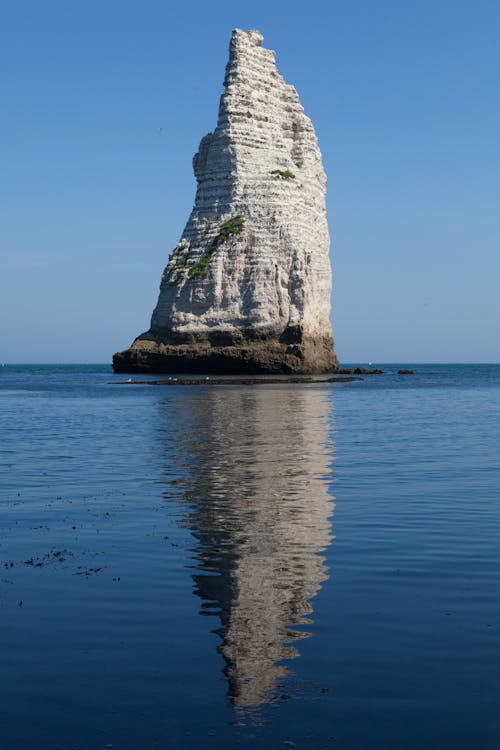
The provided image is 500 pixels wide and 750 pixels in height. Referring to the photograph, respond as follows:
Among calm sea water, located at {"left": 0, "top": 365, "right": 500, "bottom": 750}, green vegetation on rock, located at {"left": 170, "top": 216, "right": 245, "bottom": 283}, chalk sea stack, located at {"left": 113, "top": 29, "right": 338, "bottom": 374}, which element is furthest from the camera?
green vegetation on rock, located at {"left": 170, "top": 216, "right": 245, "bottom": 283}

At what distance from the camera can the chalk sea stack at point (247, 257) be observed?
10188cm

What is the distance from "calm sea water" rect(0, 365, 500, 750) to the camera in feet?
21.6

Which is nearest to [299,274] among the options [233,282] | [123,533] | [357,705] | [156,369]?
[233,282]

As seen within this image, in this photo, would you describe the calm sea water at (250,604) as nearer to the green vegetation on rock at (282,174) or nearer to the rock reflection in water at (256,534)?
the rock reflection in water at (256,534)

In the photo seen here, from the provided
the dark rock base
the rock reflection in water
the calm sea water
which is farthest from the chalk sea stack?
the calm sea water

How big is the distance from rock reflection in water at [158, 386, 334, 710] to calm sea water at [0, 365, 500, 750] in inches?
1.8

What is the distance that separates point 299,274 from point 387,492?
87624mm

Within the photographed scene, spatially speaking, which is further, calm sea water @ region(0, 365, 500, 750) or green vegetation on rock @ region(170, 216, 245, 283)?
green vegetation on rock @ region(170, 216, 245, 283)

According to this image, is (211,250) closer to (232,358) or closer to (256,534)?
(232,358)

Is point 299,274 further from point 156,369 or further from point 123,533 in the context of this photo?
point 123,533

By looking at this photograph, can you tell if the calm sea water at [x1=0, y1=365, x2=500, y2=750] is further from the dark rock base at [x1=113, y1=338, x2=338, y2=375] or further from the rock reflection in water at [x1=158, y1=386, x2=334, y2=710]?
the dark rock base at [x1=113, y1=338, x2=338, y2=375]

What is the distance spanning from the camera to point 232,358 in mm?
98500

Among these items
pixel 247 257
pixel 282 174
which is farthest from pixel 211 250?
pixel 282 174

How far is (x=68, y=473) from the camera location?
2108 cm
